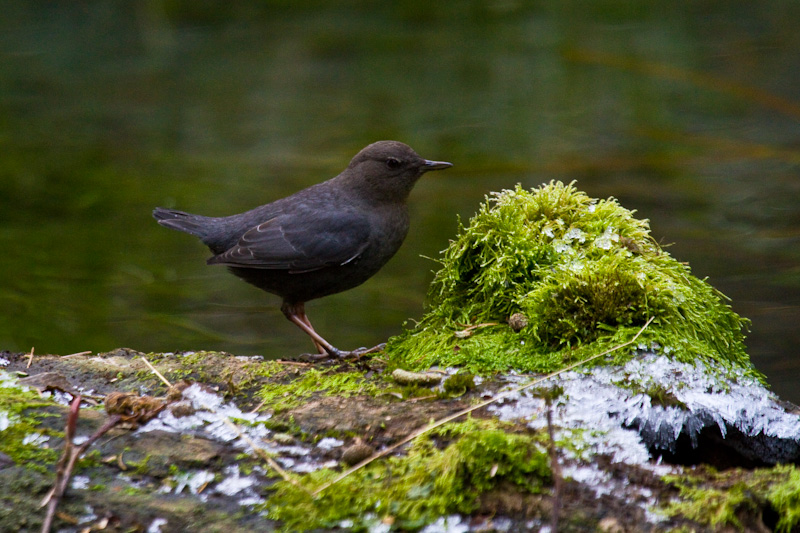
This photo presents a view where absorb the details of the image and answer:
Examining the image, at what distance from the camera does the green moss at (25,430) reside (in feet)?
7.88

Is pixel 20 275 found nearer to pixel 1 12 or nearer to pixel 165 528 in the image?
pixel 1 12

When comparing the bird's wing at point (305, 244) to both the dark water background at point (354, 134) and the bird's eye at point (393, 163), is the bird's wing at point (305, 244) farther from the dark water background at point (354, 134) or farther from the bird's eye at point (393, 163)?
the dark water background at point (354, 134)

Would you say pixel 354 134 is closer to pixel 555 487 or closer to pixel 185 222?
pixel 185 222

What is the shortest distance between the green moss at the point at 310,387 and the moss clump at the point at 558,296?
22 centimetres

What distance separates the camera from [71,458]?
2301mm

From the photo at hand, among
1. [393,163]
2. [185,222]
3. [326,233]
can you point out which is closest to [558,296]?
[326,233]

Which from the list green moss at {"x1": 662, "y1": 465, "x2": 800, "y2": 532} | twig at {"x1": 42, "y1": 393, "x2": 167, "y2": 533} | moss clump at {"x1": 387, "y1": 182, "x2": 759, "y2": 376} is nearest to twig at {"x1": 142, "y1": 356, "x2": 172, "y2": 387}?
twig at {"x1": 42, "y1": 393, "x2": 167, "y2": 533}

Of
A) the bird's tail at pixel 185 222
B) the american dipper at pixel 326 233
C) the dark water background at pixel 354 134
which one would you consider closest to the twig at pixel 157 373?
the american dipper at pixel 326 233

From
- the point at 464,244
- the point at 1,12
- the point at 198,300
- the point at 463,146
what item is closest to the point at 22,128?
the point at 1,12

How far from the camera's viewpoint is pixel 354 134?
34.4 ft

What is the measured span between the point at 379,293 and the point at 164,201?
9.00 ft

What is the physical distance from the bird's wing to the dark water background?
8.72 ft

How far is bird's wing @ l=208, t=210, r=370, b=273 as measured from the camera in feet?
14.3

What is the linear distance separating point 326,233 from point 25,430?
2.15 m
